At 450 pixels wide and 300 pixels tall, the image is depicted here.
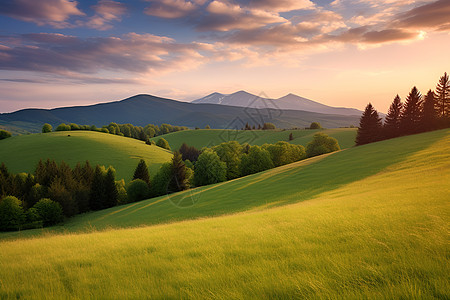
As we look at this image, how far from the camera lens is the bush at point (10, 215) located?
37.7 meters

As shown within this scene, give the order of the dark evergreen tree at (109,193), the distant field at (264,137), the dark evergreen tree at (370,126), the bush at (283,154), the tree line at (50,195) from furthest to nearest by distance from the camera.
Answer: the distant field at (264,137), the bush at (283,154), the dark evergreen tree at (370,126), the dark evergreen tree at (109,193), the tree line at (50,195)

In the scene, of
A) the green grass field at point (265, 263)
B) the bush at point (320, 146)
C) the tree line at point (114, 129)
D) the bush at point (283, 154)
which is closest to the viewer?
the green grass field at point (265, 263)

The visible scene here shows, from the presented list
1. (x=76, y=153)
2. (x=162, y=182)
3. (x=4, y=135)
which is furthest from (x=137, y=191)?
(x=4, y=135)

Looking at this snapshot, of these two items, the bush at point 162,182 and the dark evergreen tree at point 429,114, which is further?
the bush at point 162,182

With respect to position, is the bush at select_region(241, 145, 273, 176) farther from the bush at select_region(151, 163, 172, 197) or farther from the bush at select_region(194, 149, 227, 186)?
the bush at select_region(151, 163, 172, 197)

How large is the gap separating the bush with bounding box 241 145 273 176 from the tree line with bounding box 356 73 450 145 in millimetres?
27132

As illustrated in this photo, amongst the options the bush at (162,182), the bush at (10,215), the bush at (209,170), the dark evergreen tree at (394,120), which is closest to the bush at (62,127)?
the bush at (162,182)

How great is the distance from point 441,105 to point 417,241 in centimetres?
7379

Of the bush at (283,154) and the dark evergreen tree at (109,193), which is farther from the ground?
the bush at (283,154)

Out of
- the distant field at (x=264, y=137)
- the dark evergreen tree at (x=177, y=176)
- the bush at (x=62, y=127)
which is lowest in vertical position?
the dark evergreen tree at (x=177, y=176)

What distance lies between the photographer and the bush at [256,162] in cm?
6138

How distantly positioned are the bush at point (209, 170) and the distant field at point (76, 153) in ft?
80.4

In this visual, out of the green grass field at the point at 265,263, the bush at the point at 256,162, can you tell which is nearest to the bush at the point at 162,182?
the bush at the point at 256,162

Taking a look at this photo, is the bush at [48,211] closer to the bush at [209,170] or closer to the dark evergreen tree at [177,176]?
the dark evergreen tree at [177,176]
